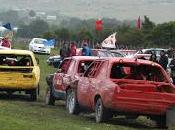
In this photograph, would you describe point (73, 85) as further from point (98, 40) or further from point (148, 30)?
point (98, 40)

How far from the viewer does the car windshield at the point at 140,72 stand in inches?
640

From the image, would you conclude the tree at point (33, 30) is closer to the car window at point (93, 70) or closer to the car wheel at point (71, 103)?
the car wheel at point (71, 103)

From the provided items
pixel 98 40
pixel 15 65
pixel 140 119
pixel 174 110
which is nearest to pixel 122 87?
pixel 174 110

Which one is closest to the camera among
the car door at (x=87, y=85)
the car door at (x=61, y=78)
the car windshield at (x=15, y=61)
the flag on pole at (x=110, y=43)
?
the car door at (x=87, y=85)

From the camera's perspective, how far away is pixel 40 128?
42.8 feet

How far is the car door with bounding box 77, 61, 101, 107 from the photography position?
16469mm

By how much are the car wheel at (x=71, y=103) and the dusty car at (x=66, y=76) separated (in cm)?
24

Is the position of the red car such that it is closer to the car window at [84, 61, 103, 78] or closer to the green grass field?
the car window at [84, 61, 103, 78]

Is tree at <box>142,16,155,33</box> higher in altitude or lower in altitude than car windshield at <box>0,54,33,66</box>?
higher

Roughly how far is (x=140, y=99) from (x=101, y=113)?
0.95 m

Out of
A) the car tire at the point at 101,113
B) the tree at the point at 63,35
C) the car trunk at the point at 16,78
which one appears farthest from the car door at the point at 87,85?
the tree at the point at 63,35

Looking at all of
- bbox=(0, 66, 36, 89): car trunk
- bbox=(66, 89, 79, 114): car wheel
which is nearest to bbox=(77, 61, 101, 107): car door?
bbox=(66, 89, 79, 114): car wheel

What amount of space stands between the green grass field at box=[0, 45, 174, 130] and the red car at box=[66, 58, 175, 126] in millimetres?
360

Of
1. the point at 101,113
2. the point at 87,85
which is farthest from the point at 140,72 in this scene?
the point at 101,113
